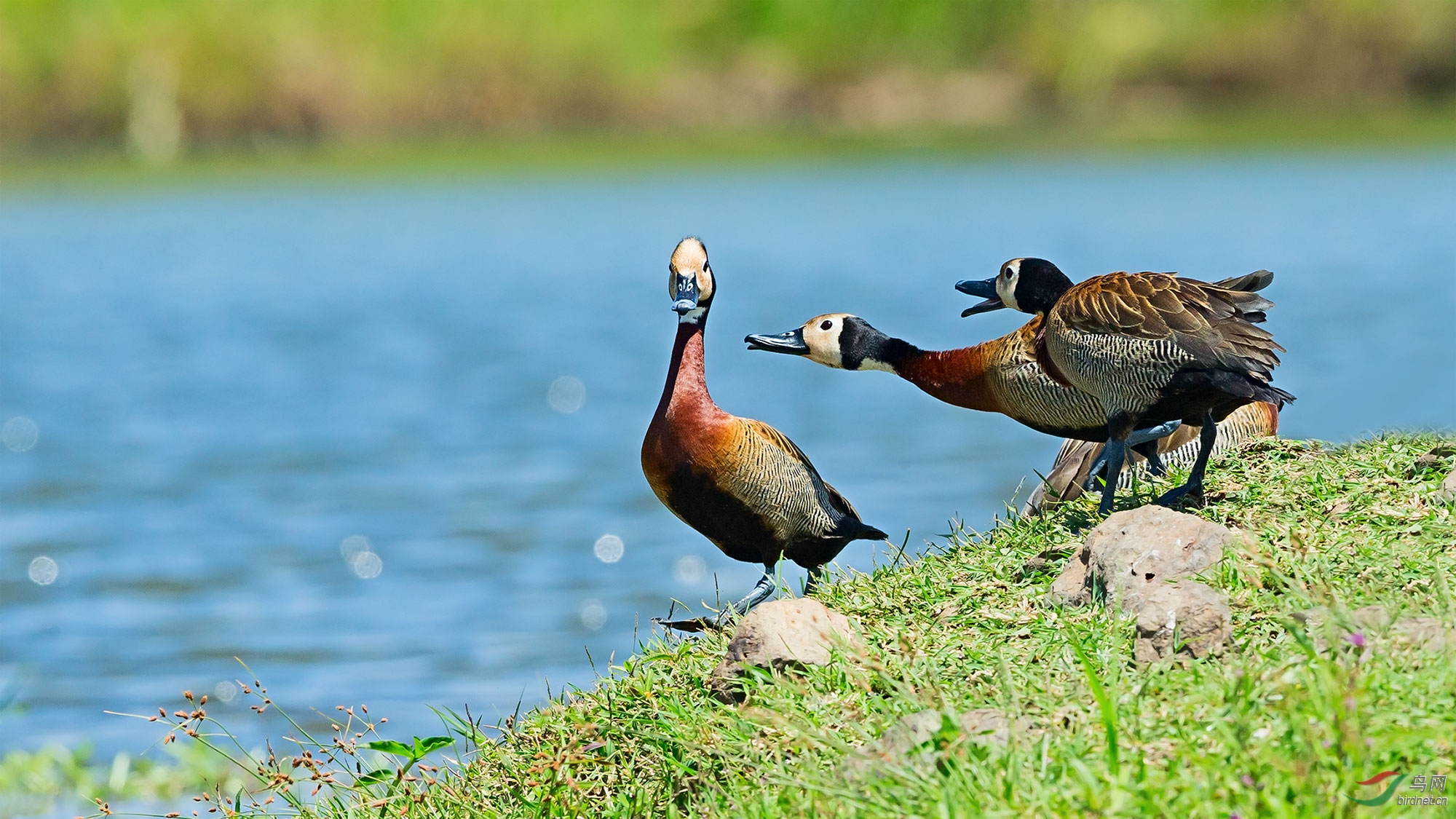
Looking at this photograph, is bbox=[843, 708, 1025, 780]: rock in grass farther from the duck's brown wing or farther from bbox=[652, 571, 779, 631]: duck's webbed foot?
the duck's brown wing

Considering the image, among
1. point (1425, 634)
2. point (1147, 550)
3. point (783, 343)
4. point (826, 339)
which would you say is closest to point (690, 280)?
point (783, 343)

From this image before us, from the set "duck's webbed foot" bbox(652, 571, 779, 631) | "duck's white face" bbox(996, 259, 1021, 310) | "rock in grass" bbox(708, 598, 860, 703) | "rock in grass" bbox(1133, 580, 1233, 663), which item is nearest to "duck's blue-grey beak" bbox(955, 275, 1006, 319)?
"duck's white face" bbox(996, 259, 1021, 310)

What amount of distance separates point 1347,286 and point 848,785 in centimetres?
2013

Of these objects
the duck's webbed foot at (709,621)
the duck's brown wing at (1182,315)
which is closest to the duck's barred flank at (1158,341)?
the duck's brown wing at (1182,315)

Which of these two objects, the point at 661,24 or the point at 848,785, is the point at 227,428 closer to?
the point at 848,785

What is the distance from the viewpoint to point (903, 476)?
13.0 meters

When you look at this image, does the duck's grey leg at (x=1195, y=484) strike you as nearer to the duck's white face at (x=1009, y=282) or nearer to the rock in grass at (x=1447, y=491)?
the rock in grass at (x=1447, y=491)

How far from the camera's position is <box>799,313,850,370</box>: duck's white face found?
5.85 metres

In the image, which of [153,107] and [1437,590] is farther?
[153,107]

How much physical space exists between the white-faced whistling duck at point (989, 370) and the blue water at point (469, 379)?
0.76 m

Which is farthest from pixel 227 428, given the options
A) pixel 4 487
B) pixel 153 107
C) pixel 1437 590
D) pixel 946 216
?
pixel 153 107

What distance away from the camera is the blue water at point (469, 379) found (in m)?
9.44

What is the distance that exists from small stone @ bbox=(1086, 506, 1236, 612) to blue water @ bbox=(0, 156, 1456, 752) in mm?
1083

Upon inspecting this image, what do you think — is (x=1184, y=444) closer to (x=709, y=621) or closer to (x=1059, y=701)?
(x=709, y=621)
